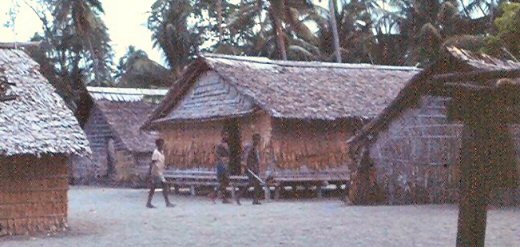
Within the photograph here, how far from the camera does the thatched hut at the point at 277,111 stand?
21656 mm

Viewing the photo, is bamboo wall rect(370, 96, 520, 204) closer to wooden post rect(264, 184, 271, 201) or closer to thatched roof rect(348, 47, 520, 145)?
thatched roof rect(348, 47, 520, 145)

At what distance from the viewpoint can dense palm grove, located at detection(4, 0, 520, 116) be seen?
35594mm

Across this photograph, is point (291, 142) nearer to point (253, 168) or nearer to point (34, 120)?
point (253, 168)

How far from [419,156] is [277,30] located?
17.2 metres

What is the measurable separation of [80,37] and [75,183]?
11733mm

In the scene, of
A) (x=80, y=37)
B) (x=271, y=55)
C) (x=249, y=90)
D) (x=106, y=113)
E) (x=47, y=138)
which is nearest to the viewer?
(x=47, y=138)

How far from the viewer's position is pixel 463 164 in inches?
213

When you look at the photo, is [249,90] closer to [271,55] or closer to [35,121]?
[35,121]

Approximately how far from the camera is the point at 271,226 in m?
13.9

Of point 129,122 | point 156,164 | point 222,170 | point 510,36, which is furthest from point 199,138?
point 510,36

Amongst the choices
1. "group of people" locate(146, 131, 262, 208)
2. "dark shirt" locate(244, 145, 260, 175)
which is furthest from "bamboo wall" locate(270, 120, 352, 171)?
"dark shirt" locate(244, 145, 260, 175)

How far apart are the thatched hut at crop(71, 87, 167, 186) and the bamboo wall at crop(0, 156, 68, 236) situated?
16393mm

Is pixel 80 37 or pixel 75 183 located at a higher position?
pixel 80 37

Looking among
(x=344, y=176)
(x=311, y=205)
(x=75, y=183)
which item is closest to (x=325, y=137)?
(x=344, y=176)
